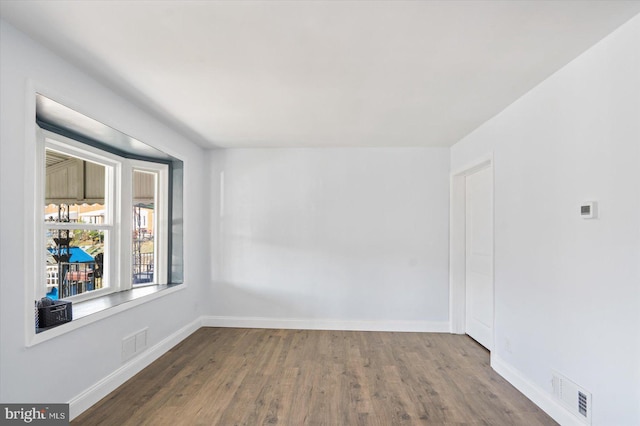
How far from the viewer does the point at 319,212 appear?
16.0 ft

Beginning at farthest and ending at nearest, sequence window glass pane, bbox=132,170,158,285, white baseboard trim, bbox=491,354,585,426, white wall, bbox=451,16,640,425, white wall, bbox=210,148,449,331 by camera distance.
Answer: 1. white wall, bbox=210,148,449,331
2. window glass pane, bbox=132,170,158,285
3. white baseboard trim, bbox=491,354,585,426
4. white wall, bbox=451,16,640,425

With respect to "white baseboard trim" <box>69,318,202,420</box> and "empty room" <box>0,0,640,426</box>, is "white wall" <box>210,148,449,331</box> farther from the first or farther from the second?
"white baseboard trim" <box>69,318,202,420</box>

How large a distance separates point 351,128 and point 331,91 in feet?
3.58

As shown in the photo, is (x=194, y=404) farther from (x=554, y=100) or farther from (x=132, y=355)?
(x=554, y=100)

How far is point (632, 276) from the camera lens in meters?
1.91

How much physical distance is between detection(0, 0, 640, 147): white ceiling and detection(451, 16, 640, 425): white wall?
24 centimetres

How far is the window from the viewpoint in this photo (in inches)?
121

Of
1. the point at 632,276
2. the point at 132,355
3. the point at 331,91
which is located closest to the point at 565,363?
the point at 632,276

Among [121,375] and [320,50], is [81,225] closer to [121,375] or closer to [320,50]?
[121,375]

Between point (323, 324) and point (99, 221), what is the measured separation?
2922 mm

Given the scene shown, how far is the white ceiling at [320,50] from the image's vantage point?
6.00 feet

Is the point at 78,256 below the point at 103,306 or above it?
above

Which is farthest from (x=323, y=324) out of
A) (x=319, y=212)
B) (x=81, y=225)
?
(x=81, y=225)

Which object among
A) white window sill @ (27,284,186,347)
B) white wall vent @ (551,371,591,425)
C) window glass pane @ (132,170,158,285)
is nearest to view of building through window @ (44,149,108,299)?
white window sill @ (27,284,186,347)
